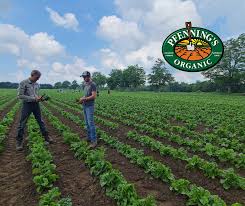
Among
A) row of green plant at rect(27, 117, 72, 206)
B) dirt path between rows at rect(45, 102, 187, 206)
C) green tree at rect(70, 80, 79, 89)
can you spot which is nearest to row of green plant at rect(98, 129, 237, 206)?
dirt path between rows at rect(45, 102, 187, 206)

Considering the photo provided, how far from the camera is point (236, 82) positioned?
222 ft

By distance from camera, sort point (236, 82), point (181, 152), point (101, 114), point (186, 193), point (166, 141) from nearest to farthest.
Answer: point (186, 193)
point (181, 152)
point (166, 141)
point (101, 114)
point (236, 82)

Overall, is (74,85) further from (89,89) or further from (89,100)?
(89,100)

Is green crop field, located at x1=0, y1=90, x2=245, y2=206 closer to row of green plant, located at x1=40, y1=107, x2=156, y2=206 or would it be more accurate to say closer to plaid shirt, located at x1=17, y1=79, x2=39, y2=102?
row of green plant, located at x1=40, y1=107, x2=156, y2=206

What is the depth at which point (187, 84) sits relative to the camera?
11362cm

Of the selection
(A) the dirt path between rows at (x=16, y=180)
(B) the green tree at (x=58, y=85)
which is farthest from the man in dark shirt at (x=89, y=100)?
(B) the green tree at (x=58, y=85)

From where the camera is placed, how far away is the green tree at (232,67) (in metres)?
66.3

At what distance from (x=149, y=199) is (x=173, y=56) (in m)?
2.81

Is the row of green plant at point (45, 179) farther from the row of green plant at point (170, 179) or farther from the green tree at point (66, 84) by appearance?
the green tree at point (66, 84)

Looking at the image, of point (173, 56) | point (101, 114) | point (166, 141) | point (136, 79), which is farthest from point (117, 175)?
point (136, 79)

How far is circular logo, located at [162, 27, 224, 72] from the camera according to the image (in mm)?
6043

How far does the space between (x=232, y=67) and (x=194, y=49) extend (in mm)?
65556

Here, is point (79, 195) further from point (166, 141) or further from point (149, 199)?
point (166, 141)

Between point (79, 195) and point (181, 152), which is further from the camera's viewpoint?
point (181, 152)
